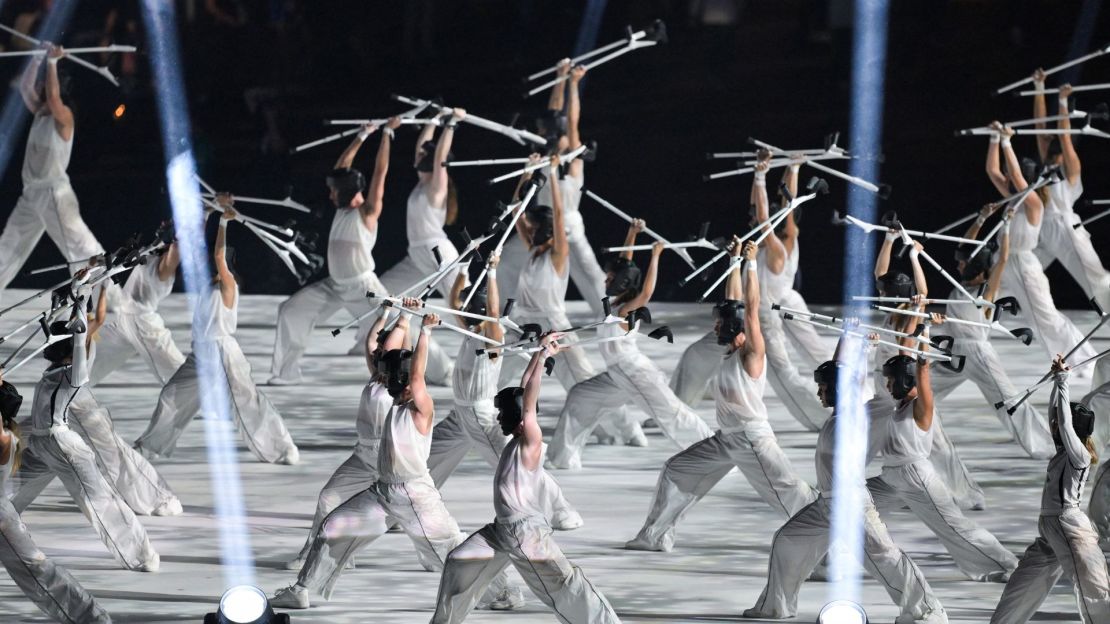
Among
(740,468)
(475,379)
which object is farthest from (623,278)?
(740,468)

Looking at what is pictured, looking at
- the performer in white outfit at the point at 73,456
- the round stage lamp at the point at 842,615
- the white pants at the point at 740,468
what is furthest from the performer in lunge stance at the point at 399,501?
the round stage lamp at the point at 842,615

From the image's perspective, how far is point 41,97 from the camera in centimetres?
→ 1109

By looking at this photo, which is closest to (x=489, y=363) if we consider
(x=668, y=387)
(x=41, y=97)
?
(x=668, y=387)

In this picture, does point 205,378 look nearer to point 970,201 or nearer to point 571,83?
point 571,83

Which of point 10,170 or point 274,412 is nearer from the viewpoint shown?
point 274,412

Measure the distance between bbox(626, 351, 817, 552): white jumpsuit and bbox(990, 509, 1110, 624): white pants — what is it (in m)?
1.18

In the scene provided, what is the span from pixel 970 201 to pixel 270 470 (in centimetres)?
618

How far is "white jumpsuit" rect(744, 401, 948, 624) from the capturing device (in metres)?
7.05

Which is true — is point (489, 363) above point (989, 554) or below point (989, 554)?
above

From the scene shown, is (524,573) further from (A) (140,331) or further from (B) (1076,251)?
(B) (1076,251)

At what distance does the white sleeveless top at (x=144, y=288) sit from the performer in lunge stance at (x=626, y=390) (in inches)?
81.8

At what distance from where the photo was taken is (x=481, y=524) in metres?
8.47

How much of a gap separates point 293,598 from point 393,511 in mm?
502

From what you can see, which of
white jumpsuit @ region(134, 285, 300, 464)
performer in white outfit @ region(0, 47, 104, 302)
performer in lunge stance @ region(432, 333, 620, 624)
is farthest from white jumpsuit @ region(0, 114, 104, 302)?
performer in lunge stance @ region(432, 333, 620, 624)
